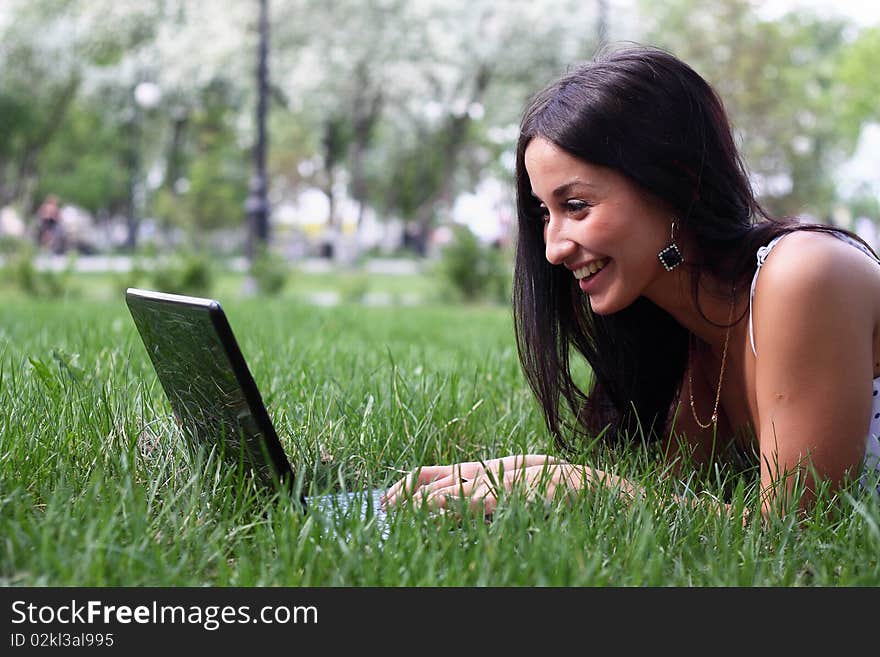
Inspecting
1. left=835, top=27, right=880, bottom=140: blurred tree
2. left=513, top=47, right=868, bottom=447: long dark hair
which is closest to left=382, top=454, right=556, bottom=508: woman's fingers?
left=513, top=47, right=868, bottom=447: long dark hair

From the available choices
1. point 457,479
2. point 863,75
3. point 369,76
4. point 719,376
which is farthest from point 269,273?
point 863,75

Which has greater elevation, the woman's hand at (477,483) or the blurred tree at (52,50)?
the blurred tree at (52,50)

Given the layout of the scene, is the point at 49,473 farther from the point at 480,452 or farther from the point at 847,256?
the point at 847,256

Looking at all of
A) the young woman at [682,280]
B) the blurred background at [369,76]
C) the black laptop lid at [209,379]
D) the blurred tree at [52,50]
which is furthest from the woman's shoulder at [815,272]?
the blurred tree at [52,50]

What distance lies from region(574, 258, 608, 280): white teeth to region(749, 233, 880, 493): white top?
364 mm

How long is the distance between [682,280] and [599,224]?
0.34m

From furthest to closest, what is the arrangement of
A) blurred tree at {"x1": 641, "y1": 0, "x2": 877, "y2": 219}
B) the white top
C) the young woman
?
blurred tree at {"x1": 641, "y1": 0, "x2": 877, "y2": 219} < the white top < the young woman

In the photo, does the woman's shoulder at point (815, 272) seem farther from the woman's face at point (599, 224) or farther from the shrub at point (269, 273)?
the shrub at point (269, 273)

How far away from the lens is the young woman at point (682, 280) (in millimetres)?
2408

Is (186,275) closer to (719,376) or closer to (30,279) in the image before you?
(30,279)

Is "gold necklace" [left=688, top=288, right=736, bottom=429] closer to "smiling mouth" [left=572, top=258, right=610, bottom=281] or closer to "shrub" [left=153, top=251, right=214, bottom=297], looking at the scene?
"smiling mouth" [left=572, top=258, right=610, bottom=281]

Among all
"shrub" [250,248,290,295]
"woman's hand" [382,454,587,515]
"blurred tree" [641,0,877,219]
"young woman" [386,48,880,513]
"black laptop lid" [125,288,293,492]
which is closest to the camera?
"black laptop lid" [125,288,293,492]

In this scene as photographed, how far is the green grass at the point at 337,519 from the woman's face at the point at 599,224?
47 cm

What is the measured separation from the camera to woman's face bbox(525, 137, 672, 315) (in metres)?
2.56
